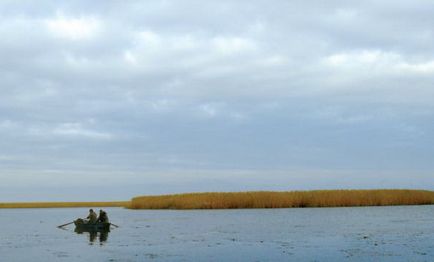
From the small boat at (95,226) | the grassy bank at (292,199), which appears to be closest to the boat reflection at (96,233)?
the small boat at (95,226)

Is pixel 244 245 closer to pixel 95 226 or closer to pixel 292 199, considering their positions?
pixel 95 226

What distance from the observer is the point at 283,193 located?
67062mm

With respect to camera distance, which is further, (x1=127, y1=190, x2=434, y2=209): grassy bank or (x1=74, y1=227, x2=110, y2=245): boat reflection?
(x1=127, y1=190, x2=434, y2=209): grassy bank

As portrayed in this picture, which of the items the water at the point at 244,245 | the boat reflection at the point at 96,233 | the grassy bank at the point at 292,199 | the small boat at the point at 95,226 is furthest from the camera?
the grassy bank at the point at 292,199

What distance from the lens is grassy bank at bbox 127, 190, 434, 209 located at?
2594 inches

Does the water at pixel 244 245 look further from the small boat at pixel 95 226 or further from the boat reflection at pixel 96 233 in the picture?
the small boat at pixel 95 226

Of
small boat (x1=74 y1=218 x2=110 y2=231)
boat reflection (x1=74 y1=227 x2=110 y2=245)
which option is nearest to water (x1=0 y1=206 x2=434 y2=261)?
boat reflection (x1=74 y1=227 x2=110 y2=245)

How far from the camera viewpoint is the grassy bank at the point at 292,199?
65.9 m

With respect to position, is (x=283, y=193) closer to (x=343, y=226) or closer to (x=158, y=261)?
(x=343, y=226)

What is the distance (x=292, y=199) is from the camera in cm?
6656

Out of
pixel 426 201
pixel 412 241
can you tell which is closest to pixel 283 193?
pixel 426 201

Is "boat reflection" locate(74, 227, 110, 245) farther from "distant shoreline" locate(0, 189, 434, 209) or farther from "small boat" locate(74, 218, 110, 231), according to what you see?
"distant shoreline" locate(0, 189, 434, 209)

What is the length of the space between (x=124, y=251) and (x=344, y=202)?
4362 cm

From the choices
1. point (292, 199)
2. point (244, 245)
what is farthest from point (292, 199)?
point (244, 245)
